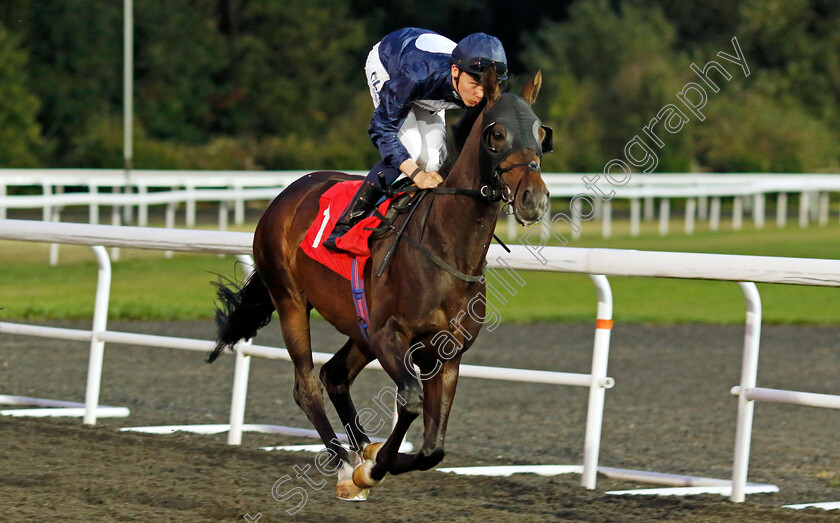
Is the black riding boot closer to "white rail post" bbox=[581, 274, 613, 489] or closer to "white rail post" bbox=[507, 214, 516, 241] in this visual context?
"white rail post" bbox=[581, 274, 613, 489]

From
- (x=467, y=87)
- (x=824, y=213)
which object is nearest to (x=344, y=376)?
(x=467, y=87)

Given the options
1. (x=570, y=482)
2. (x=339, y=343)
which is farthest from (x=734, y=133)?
(x=570, y=482)

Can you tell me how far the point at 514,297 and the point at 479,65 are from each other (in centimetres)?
949

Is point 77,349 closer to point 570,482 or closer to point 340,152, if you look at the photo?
point 570,482

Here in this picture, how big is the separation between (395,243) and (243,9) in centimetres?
3657

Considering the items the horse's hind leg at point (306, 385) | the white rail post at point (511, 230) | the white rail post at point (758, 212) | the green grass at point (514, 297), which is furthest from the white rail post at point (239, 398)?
the white rail post at point (758, 212)

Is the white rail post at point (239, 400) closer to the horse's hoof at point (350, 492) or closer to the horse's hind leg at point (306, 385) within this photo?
the horse's hind leg at point (306, 385)

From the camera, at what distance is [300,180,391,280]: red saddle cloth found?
4.26 m

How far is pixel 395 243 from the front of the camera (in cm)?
405

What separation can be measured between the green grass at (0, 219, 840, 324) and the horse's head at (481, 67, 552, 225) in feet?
21.6

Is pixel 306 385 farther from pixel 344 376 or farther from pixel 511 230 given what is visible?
pixel 511 230

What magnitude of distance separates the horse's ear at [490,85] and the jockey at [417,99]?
5.9 inches

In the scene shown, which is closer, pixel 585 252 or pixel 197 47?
pixel 585 252

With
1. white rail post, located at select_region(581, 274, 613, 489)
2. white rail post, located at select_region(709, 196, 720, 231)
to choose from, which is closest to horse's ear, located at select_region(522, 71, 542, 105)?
white rail post, located at select_region(581, 274, 613, 489)
